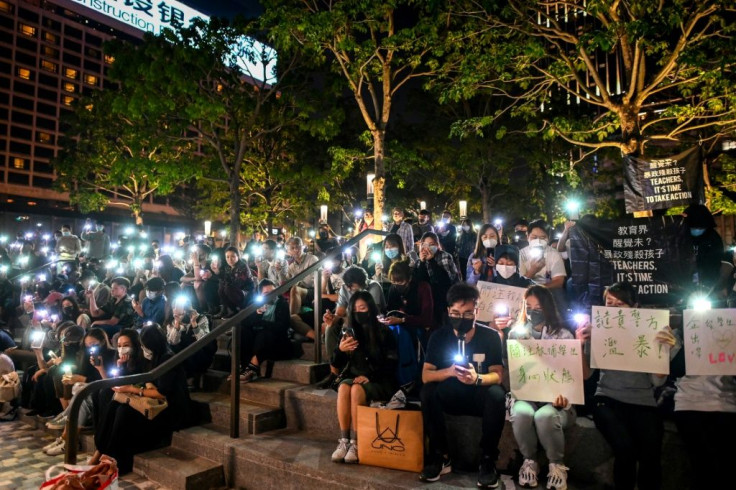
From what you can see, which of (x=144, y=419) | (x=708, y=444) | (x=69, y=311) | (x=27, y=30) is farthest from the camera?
(x=27, y=30)

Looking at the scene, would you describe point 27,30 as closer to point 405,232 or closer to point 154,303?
point 154,303

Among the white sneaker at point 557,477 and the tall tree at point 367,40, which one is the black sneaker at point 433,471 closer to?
the white sneaker at point 557,477

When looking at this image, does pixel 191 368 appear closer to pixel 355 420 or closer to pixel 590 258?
pixel 355 420

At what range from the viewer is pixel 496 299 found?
570 centimetres

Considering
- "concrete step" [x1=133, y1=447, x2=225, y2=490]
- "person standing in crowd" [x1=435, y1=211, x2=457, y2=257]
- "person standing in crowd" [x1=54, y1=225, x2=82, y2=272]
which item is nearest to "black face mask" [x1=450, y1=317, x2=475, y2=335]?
"concrete step" [x1=133, y1=447, x2=225, y2=490]

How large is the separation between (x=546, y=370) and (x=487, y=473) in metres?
1.02

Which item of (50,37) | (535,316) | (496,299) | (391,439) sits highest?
(50,37)

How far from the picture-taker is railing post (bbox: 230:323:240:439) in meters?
5.43

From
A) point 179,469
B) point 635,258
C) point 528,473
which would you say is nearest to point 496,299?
point 635,258

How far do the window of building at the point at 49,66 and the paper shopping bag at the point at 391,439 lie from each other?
104199mm

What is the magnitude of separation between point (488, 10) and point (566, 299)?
798 cm

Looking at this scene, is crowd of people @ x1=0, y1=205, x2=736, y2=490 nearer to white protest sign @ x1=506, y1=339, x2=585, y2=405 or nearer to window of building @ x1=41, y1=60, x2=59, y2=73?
white protest sign @ x1=506, y1=339, x2=585, y2=405

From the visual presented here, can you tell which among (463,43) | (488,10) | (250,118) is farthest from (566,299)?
(250,118)

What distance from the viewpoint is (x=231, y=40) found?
18.0 metres
